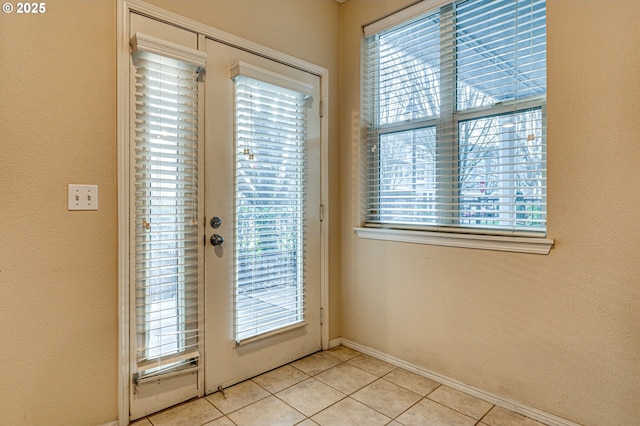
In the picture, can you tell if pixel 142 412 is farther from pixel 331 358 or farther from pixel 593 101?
pixel 593 101

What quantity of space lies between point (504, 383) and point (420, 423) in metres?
0.57

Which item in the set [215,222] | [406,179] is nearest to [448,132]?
[406,179]

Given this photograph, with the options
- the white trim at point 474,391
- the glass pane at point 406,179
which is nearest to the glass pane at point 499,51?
the glass pane at point 406,179

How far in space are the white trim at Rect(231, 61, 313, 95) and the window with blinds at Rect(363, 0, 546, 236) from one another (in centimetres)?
56

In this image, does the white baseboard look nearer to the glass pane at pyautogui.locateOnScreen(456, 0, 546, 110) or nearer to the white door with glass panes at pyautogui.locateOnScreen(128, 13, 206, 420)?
the white door with glass panes at pyautogui.locateOnScreen(128, 13, 206, 420)

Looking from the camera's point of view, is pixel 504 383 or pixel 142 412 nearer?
pixel 142 412

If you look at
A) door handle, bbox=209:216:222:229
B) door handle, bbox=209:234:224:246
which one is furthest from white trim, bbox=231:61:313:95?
door handle, bbox=209:234:224:246

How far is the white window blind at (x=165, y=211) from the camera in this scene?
1.85m

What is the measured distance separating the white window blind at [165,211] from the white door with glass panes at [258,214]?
0.35ft

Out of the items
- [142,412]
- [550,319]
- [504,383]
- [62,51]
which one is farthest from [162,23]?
[504,383]

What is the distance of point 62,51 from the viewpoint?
5.36 feet

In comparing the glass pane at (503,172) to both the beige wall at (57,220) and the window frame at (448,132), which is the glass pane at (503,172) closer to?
the window frame at (448,132)

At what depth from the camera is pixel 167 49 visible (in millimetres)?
1855

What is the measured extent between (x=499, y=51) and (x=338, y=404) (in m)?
2.29
